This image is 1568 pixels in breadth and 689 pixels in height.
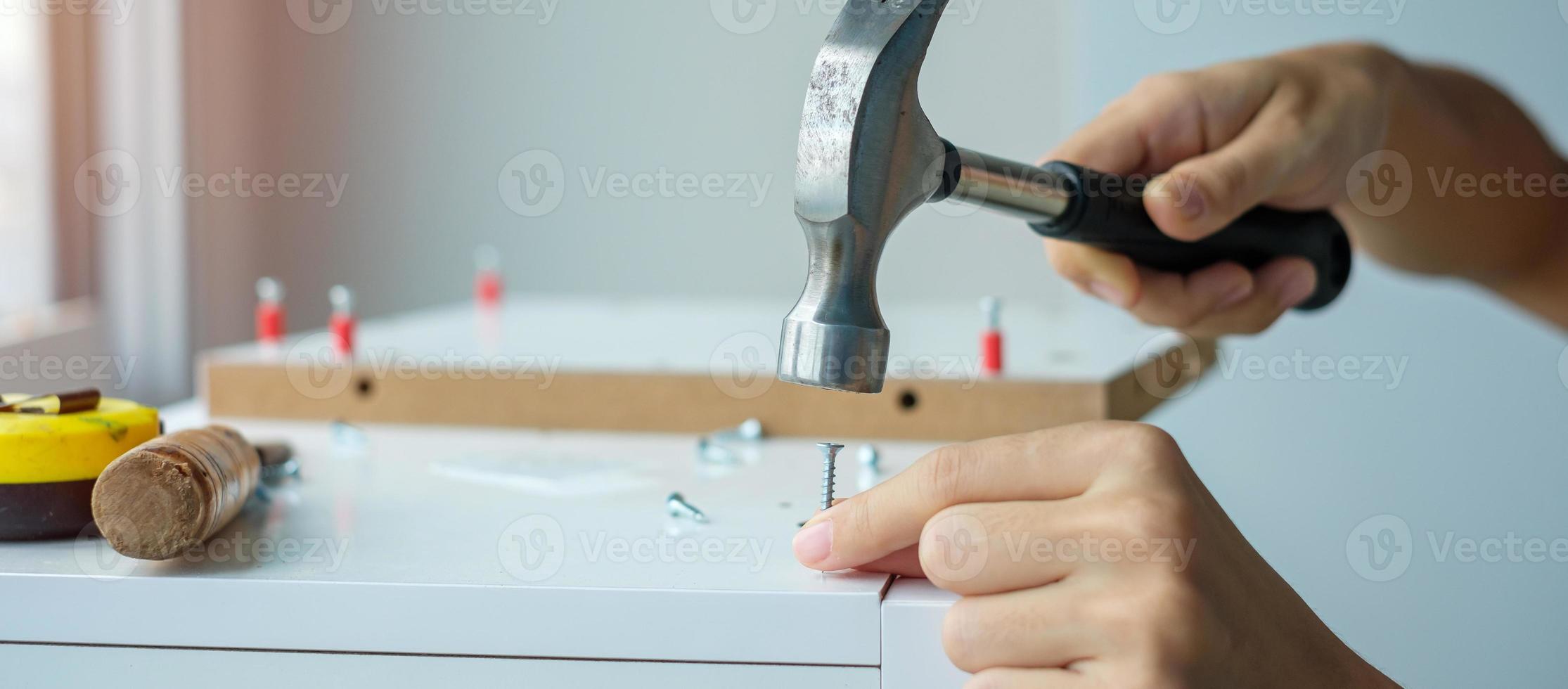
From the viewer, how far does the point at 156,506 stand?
22.1 inches

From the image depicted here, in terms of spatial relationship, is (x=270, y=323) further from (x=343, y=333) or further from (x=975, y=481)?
(x=975, y=481)

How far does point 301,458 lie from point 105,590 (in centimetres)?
33

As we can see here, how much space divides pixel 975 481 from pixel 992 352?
0.54 metres

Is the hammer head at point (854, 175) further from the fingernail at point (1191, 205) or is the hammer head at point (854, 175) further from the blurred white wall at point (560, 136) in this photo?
the blurred white wall at point (560, 136)

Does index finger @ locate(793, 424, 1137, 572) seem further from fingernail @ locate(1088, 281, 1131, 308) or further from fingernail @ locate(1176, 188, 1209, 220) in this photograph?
fingernail @ locate(1088, 281, 1131, 308)

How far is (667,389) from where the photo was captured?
1048 millimetres

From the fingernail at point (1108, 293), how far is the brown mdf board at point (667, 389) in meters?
0.06

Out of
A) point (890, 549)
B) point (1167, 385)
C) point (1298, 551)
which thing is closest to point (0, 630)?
point (890, 549)

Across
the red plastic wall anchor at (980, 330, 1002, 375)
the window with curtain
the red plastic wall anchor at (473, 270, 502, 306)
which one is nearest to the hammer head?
the red plastic wall anchor at (980, 330, 1002, 375)

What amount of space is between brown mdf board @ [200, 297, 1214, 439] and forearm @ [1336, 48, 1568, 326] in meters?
0.27

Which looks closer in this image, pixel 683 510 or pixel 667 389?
pixel 683 510

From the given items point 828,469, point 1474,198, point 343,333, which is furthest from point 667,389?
point 1474,198

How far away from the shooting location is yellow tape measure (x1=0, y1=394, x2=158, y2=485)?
59 cm

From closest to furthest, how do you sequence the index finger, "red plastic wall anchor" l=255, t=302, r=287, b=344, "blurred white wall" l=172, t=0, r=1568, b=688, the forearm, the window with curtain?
the index finger < the forearm < "red plastic wall anchor" l=255, t=302, r=287, b=344 < the window with curtain < "blurred white wall" l=172, t=0, r=1568, b=688
